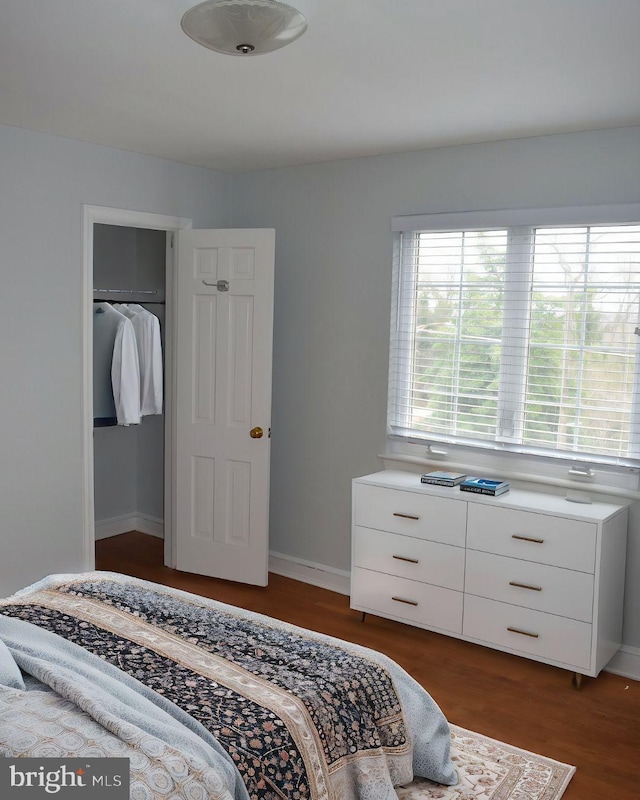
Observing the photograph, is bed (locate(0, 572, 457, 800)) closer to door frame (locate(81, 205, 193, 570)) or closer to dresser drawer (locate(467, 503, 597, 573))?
dresser drawer (locate(467, 503, 597, 573))

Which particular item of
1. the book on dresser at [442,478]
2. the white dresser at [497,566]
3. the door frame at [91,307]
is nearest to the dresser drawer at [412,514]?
the white dresser at [497,566]

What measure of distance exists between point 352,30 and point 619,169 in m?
1.76

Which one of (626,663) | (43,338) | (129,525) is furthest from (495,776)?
(129,525)

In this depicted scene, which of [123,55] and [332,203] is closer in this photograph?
[123,55]

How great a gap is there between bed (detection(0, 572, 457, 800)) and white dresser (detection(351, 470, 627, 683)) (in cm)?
103

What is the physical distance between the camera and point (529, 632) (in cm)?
366

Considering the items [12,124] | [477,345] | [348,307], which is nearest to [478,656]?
[477,345]

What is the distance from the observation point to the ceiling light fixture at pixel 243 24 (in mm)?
2189

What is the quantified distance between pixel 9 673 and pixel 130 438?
3808 mm

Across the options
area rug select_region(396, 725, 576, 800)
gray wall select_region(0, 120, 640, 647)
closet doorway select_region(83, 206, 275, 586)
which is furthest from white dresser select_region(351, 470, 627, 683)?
closet doorway select_region(83, 206, 275, 586)

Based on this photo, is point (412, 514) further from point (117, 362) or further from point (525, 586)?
point (117, 362)

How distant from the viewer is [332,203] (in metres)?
4.65

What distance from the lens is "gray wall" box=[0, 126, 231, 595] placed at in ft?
13.0

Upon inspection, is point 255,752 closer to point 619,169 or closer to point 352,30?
point 352,30
